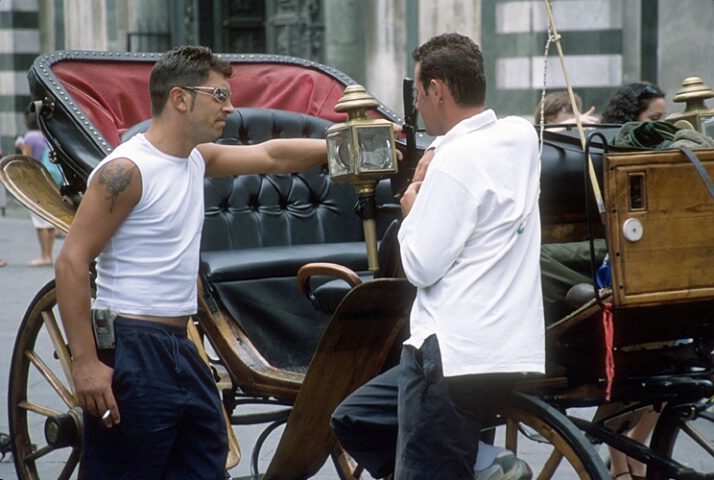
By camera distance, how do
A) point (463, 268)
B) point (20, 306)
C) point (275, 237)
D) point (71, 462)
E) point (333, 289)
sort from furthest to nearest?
point (20, 306) < point (275, 237) < point (71, 462) < point (333, 289) < point (463, 268)

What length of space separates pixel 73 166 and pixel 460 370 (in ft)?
6.76

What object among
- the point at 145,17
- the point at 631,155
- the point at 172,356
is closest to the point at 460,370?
the point at 631,155

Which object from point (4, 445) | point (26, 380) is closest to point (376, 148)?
point (26, 380)

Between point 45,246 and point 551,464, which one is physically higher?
point 551,464

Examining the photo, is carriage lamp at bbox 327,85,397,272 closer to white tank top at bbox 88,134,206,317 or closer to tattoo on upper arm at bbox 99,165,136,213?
→ white tank top at bbox 88,134,206,317

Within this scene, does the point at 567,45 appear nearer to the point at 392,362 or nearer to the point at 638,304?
the point at 392,362

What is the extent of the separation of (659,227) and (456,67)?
62 centimetres

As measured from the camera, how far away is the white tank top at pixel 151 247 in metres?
A: 3.05

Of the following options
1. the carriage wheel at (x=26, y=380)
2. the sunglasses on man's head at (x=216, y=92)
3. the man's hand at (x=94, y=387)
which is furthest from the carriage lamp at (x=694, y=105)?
the carriage wheel at (x=26, y=380)

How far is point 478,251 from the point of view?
2707 mm

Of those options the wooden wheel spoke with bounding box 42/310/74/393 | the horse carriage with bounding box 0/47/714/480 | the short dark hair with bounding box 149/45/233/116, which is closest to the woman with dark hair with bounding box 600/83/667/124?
the horse carriage with bounding box 0/47/714/480

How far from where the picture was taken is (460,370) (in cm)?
268

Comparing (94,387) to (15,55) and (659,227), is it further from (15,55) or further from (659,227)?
(15,55)

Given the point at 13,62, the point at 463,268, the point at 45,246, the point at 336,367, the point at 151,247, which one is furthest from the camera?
the point at 13,62
